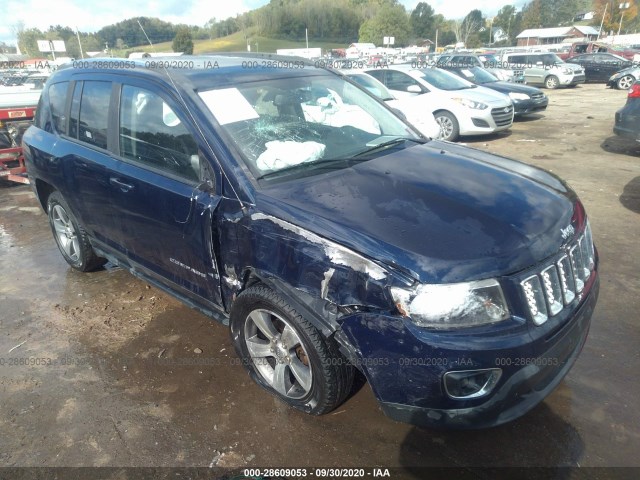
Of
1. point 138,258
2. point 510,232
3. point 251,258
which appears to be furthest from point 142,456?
point 510,232

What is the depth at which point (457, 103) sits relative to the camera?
32.5 ft

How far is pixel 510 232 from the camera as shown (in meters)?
2.16

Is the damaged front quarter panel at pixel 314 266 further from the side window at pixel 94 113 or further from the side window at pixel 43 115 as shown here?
the side window at pixel 43 115

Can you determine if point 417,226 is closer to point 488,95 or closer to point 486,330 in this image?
point 486,330

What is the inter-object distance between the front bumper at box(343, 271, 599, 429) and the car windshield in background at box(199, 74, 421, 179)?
3.73 feet

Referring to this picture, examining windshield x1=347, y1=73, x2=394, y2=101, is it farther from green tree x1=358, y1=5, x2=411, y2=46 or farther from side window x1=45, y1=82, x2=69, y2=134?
green tree x1=358, y1=5, x2=411, y2=46

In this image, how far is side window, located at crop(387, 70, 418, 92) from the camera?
10633 mm

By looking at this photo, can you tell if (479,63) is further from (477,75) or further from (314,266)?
(314,266)

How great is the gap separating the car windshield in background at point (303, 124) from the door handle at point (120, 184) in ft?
2.79

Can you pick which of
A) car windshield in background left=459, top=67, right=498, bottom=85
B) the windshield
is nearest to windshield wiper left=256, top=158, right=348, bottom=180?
the windshield

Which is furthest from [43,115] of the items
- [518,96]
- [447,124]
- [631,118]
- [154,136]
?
[518,96]

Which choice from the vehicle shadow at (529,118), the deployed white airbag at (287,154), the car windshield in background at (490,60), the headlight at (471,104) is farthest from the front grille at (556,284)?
the car windshield in background at (490,60)

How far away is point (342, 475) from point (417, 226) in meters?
1.29

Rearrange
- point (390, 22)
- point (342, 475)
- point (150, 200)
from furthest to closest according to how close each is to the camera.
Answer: point (390, 22), point (150, 200), point (342, 475)
